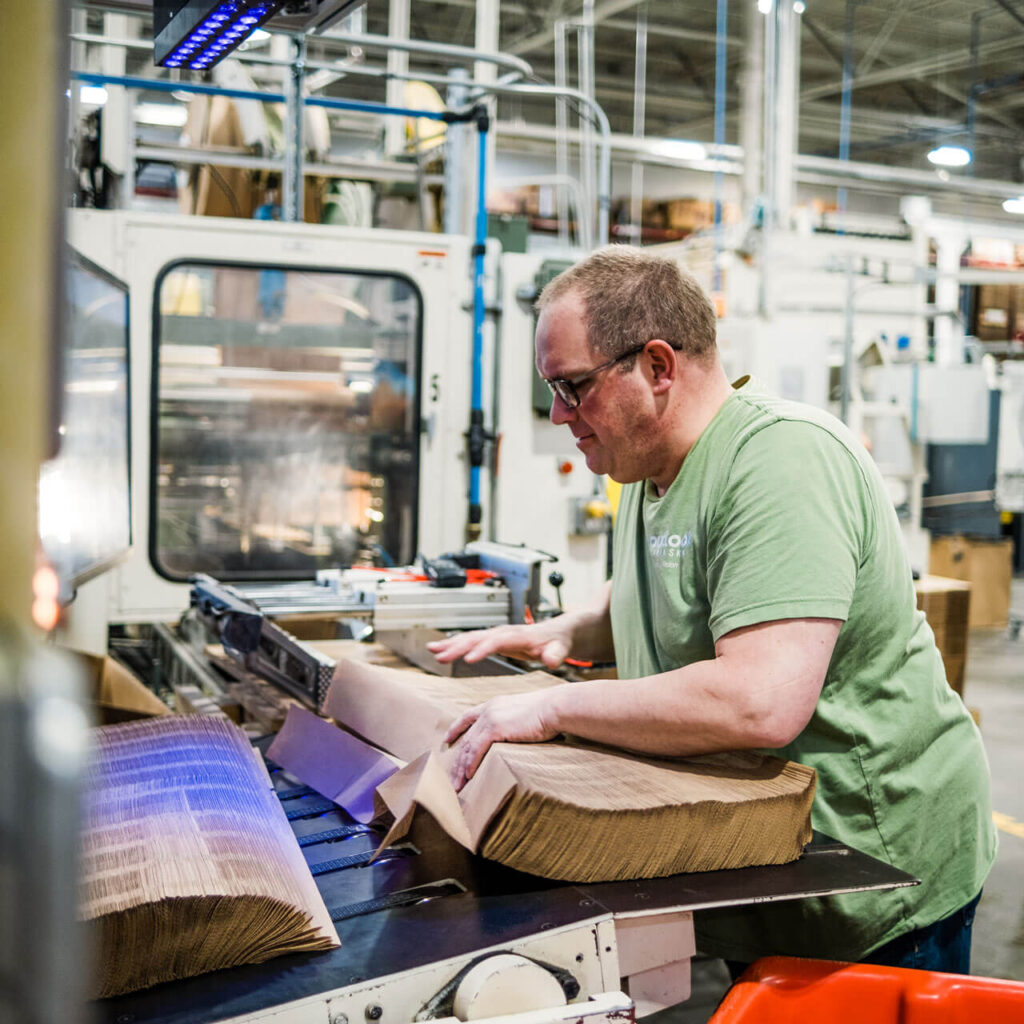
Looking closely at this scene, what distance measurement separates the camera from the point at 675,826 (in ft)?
3.52

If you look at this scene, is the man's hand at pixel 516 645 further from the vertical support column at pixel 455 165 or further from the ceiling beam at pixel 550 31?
the ceiling beam at pixel 550 31

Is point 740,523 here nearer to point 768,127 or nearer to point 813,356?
point 813,356

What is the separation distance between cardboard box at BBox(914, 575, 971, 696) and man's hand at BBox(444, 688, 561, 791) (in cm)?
299

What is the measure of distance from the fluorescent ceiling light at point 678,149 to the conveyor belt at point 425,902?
345 inches

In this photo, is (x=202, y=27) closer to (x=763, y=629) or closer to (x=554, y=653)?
(x=554, y=653)

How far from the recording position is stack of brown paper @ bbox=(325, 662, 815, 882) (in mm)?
1037

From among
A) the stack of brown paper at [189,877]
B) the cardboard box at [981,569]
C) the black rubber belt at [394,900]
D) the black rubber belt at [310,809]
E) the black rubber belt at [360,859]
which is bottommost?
the cardboard box at [981,569]

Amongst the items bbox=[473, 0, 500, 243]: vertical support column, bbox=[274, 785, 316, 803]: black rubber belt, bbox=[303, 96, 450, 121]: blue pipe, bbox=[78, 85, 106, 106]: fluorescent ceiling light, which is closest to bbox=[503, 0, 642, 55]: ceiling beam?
bbox=[473, 0, 500, 243]: vertical support column

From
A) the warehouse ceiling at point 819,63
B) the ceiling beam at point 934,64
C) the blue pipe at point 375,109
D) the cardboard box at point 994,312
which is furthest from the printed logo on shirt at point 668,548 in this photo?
the ceiling beam at point 934,64

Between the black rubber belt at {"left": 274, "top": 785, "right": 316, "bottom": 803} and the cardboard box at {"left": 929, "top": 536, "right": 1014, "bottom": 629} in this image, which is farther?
the cardboard box at {"left": 929, "top": 536, "right": 1014, "bottom": 629}

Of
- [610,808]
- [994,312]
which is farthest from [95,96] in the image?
[994,312]

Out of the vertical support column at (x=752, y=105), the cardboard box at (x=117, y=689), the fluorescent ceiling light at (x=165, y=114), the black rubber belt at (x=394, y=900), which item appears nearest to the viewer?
the black rubber belt at (x=394, y=900)

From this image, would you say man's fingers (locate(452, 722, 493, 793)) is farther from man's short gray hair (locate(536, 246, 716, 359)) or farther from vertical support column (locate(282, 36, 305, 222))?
vertical support column (locate(282, 36, 305, 222))

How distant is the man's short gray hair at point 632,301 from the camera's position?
134cm
